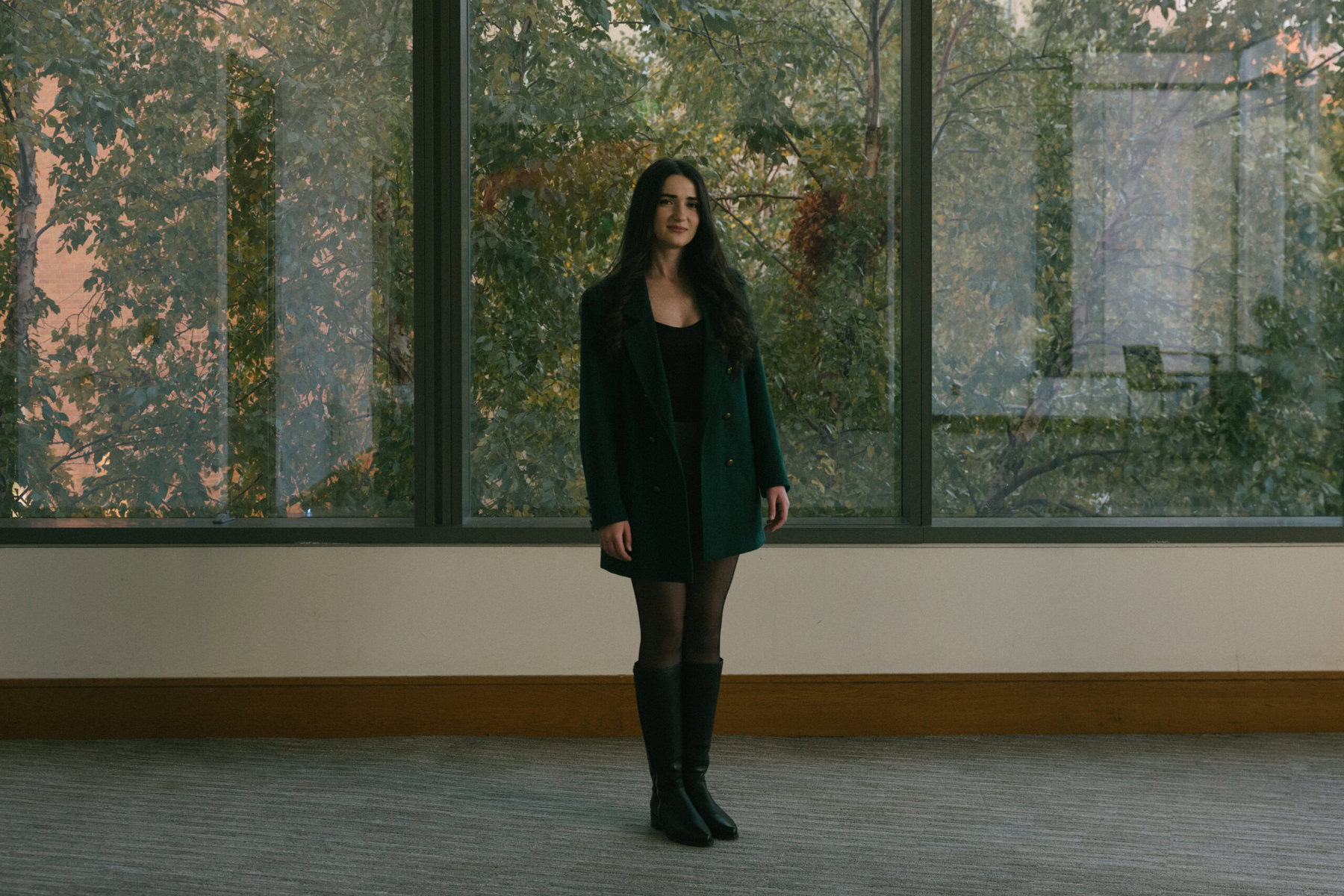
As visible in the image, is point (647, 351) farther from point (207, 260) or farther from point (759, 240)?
point (207, 260)

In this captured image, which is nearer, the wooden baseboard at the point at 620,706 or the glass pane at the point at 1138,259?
the wooden baseboard at the point at 620,706

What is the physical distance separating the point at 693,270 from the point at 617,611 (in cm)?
122

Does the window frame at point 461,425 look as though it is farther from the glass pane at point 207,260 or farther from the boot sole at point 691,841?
the boot sole at point 691,841

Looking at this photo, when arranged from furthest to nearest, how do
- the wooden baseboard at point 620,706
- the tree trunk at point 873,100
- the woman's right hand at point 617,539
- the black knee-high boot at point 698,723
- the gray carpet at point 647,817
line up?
1. the tree trunk at point 873,100
2. the wooden baseboard at point 620,706
3. the black knee-high boot at point 698,723
4. the woman's right hand at point 617,539
5. the gray carpet at point 647,817

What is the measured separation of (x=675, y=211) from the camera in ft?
8.06

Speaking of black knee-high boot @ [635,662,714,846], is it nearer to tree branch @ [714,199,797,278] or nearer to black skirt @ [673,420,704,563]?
black skirt @ [673,420,704,563]

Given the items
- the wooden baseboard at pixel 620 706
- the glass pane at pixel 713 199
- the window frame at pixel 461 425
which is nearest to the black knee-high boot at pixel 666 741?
the wooden baseboard at pixel 620 706

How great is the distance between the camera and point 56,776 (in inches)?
115

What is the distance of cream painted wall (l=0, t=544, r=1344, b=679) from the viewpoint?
3.27 meters

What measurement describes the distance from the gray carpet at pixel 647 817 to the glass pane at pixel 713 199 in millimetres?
829

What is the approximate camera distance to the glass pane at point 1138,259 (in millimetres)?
3385

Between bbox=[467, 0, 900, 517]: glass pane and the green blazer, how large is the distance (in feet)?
3.05

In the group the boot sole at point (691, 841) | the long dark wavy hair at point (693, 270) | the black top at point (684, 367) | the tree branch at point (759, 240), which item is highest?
the tree branch at point (759, 240)

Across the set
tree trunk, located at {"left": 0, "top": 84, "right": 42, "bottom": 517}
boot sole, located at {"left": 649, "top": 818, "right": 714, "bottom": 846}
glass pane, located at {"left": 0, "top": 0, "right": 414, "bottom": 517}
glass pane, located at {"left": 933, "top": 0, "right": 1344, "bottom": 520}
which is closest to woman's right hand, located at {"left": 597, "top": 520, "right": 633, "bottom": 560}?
boot sole, located at {"left": 649, "top": 818, "right": 714, "bottom": 846}
